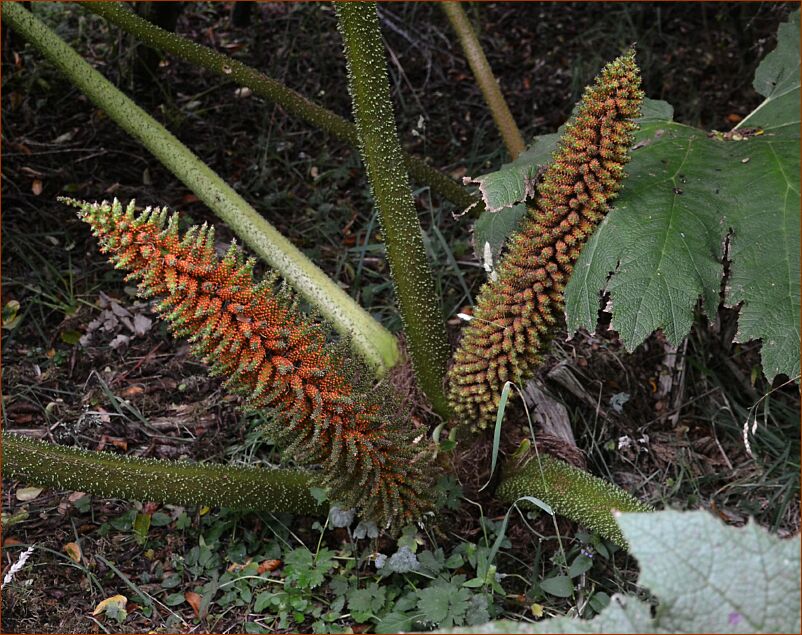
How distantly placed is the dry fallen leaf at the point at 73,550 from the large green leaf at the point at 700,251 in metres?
1.53

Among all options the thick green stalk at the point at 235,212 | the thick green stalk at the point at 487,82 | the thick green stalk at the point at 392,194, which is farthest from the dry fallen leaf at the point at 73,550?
the thick green stalk at the point at 487,82

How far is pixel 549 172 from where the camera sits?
6.55ft

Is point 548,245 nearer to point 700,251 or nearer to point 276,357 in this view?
point 700,251

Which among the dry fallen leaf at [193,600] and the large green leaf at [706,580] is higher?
the large green leaf at [706,580]

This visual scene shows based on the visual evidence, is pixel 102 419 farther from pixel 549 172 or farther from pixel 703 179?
pixel 703 179

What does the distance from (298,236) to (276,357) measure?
1.78 meters

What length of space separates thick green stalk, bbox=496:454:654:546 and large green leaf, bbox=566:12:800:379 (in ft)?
1.54

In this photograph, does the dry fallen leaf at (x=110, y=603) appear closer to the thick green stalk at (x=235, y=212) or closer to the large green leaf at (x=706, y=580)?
the thick green stalk at (x=235, y=212)

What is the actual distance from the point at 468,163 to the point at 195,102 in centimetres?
137

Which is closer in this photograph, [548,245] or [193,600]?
[548,245]

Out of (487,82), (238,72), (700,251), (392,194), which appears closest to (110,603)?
Result: (392,194)

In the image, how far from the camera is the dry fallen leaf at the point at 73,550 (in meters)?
2.40

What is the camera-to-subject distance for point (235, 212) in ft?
8.58

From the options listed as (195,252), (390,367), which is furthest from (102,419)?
(195,252)
